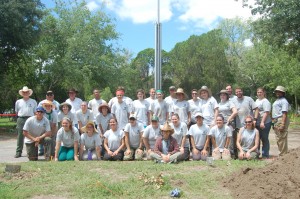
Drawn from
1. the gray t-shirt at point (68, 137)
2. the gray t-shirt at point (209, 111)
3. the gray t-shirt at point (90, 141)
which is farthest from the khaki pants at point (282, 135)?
the gray t-shirt at point (68, 137)

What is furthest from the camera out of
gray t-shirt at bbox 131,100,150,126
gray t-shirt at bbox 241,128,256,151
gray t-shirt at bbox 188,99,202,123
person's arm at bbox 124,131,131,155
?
gray t-shirt at bbox 131,100,150,126

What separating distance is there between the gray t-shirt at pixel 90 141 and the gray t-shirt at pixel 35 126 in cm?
100

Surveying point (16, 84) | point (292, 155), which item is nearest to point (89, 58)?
point (16, 84)

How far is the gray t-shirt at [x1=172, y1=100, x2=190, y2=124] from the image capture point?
9578 millimetres

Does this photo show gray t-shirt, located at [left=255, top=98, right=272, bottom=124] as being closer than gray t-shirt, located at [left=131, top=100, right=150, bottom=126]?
Yes

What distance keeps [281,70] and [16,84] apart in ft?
71.1

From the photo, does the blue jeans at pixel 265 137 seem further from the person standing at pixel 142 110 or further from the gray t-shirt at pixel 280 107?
the person standing at pixel 142 110

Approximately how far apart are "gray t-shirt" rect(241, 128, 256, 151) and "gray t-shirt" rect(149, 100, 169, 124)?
213 cm

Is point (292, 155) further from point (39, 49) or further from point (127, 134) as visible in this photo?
point (39, 49)

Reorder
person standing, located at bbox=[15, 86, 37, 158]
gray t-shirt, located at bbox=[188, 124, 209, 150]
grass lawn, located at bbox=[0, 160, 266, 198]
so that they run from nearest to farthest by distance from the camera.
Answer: grass lawn, located at bbox=[0, 160, 266, 198] → gray t-shirt, located at bbox=[188, 124, 209, 150] → person standing, located at bbox=[15, 86, 37, 158]

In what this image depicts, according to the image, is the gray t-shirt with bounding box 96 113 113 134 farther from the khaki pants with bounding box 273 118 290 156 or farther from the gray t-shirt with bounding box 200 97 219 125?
the khaki pants with bounding box 273 118 290 156

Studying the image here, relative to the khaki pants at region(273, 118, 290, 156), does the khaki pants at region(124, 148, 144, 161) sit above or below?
below

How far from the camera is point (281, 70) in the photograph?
31078 mm

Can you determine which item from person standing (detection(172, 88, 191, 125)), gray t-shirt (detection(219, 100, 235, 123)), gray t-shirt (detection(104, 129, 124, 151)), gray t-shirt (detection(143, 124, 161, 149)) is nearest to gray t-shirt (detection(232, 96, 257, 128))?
gray t-shirt (detection(219, 100, 235, 123))
